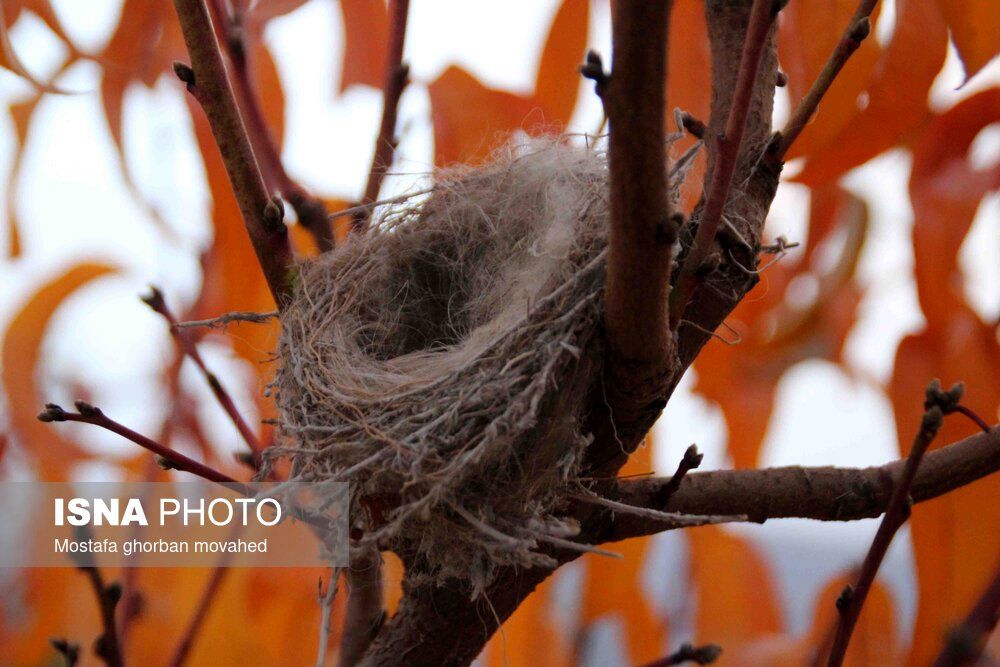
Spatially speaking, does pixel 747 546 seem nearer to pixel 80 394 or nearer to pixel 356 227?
pixel 356 227

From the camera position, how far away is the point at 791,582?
623 centimetres

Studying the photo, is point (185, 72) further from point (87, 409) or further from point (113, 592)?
point (113, 592)

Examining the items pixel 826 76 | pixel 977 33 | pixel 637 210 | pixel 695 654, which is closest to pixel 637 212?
pixel 637 210

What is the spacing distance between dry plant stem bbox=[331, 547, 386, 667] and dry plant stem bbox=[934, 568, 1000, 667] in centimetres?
86

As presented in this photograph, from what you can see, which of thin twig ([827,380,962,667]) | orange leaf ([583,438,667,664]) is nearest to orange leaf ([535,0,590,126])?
orange leaf ([583,438,667,664])

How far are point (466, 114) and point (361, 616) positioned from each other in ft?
3.16

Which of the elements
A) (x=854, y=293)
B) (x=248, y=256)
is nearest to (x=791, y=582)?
(x=854, y=293)

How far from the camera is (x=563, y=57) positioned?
154 cm

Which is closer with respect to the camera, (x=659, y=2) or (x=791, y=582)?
(x=659, y=2)

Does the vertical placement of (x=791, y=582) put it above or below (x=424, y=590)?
above

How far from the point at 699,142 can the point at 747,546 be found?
1.09m

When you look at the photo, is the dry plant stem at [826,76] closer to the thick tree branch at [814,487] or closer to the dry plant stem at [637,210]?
the dry plant stem at [637,210]

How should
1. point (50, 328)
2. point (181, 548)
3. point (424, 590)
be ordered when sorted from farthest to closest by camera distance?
point (181, 548)
point (50, 328)
point (424, 590)

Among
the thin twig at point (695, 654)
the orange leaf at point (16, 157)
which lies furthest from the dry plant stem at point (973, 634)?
the orange leaf at point (16, 157)
